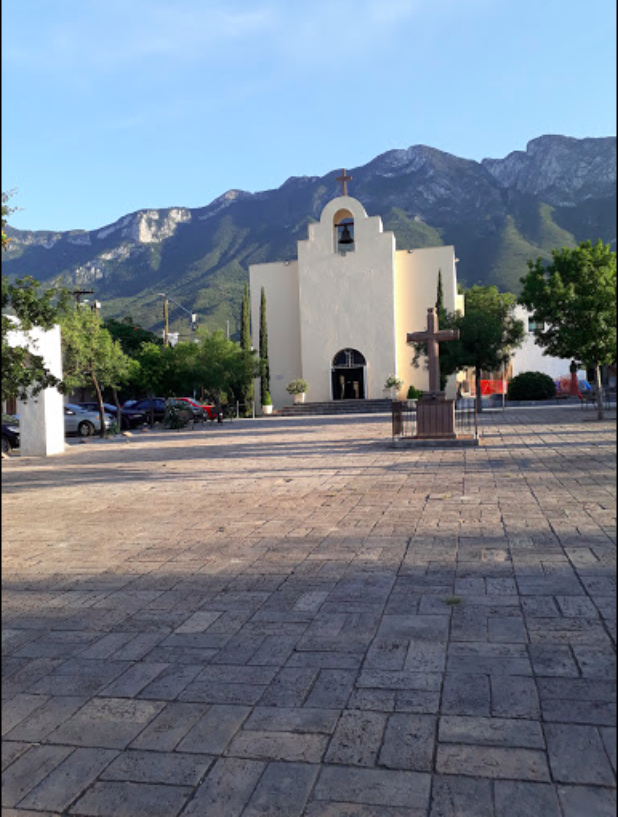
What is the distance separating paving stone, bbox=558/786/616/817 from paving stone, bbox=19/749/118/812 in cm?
168

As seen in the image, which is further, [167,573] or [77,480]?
[77,480]

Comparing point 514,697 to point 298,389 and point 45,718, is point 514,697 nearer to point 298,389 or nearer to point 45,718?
point 45,718

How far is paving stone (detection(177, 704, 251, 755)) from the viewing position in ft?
8.89

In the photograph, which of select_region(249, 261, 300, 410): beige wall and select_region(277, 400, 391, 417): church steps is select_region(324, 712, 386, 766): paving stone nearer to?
select_region(277, 400, 391, 417): church steps

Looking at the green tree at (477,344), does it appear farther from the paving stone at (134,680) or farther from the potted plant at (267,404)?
the paving stone at (134,680)

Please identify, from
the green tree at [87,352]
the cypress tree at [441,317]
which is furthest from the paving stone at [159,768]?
the cypress tree at [441,317]

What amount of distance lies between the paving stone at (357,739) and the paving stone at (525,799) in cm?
49

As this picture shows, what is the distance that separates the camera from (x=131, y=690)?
10.8 feet

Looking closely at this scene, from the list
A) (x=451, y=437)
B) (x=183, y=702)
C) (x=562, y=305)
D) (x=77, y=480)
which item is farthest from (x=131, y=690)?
(x=562, y=305)

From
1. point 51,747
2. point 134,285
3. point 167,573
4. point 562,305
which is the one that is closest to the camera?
point 51,747

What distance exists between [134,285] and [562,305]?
66.8m

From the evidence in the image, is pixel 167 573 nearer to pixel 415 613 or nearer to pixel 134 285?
pixel 415 613

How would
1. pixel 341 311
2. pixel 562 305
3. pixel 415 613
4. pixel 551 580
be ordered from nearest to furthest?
pixel 415 613 → pixel 551 580 → pixel 562 305 → pixel 341 311

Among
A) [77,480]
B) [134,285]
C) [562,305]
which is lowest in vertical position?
[77,480]
